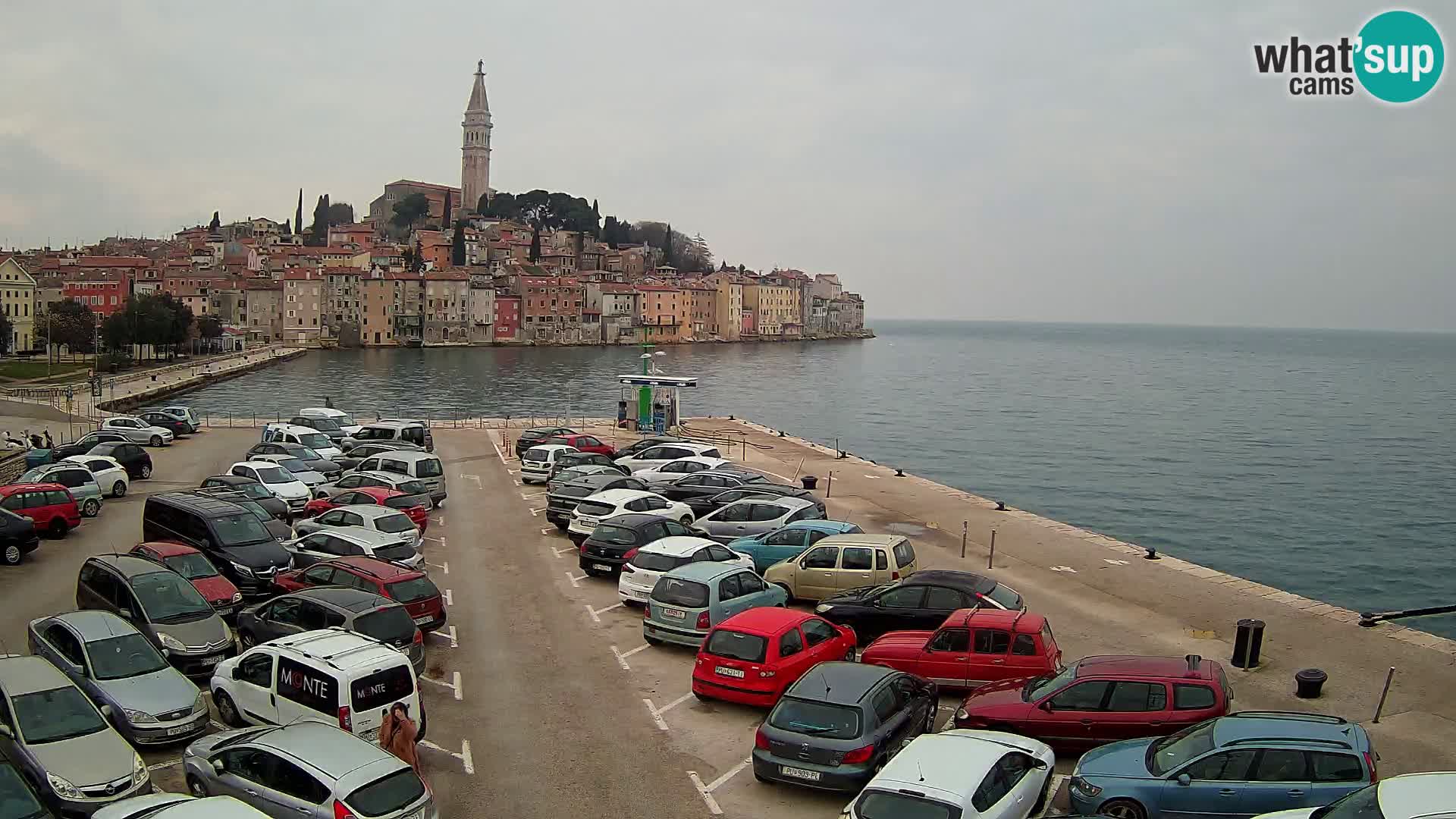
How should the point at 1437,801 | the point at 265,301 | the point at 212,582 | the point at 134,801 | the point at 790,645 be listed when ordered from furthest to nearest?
the point at 265,301 → the point at 212,582 → the point at 790,645 → the point at 134,801 → the point at 1437,801

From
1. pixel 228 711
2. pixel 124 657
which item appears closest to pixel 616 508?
pixel 228 711

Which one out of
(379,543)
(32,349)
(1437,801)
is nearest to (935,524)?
(379,543)

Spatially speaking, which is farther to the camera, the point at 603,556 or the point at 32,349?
the point at 32,349

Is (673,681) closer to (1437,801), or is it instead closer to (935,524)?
(1437,801)

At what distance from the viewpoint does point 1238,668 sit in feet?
44.4

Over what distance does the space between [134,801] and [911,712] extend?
21.3 ft

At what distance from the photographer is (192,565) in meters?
14.8

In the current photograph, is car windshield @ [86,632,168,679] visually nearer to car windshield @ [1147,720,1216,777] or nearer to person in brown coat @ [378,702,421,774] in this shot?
person in brown coat @ [378,702,421,774]

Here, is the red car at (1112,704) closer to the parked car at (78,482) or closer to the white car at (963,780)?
the white car at (963,780)

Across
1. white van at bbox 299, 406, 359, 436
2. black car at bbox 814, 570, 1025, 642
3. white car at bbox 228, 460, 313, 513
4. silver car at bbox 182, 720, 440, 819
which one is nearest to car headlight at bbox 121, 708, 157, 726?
silver car at bbox 182, 720, 440, 819

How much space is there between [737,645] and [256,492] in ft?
47.1

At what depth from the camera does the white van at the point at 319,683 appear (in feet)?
32.4

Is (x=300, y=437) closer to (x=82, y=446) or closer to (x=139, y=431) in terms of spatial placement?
(x=82, y=446)

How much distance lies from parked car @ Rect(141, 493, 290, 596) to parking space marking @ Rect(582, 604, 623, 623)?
4.68 metres
